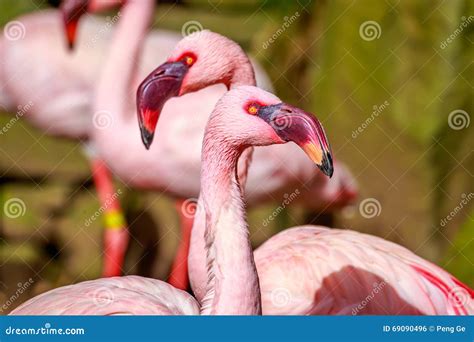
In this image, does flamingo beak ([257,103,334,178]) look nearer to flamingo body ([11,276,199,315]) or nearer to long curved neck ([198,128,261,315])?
long curved neck ([198,128,261,315])

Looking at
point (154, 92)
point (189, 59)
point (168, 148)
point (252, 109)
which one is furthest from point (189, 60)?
point (168, 148)

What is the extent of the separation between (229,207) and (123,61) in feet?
3.90

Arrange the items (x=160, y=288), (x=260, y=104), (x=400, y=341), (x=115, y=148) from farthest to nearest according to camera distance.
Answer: (x=115, y=148)
(x=400, y=341)
(x=160, y=288)
(x=260, y=104)

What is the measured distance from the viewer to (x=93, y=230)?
338 centimetres

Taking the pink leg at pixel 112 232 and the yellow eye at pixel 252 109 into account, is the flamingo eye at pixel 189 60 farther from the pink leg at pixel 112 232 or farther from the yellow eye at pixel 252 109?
the pink leg at pixel 112 232

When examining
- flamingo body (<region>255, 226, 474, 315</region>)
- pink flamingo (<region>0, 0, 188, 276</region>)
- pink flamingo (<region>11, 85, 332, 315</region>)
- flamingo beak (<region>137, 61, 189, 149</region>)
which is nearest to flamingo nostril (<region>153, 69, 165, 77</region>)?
flamingo beak (<region>137, 61, 189, 149</region>)

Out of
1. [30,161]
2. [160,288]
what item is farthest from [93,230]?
[160,288]

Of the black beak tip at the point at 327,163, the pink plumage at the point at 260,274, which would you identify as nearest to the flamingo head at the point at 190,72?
the pink plumage at the point at 260,274

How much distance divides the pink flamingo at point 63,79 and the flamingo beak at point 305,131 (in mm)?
1198

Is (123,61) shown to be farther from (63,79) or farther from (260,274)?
(260,274)

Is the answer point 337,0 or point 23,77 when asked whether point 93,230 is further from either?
point 337,0

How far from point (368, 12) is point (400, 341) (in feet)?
3.77

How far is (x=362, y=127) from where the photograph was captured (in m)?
3.24

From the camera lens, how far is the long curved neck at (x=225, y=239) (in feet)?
7.04
